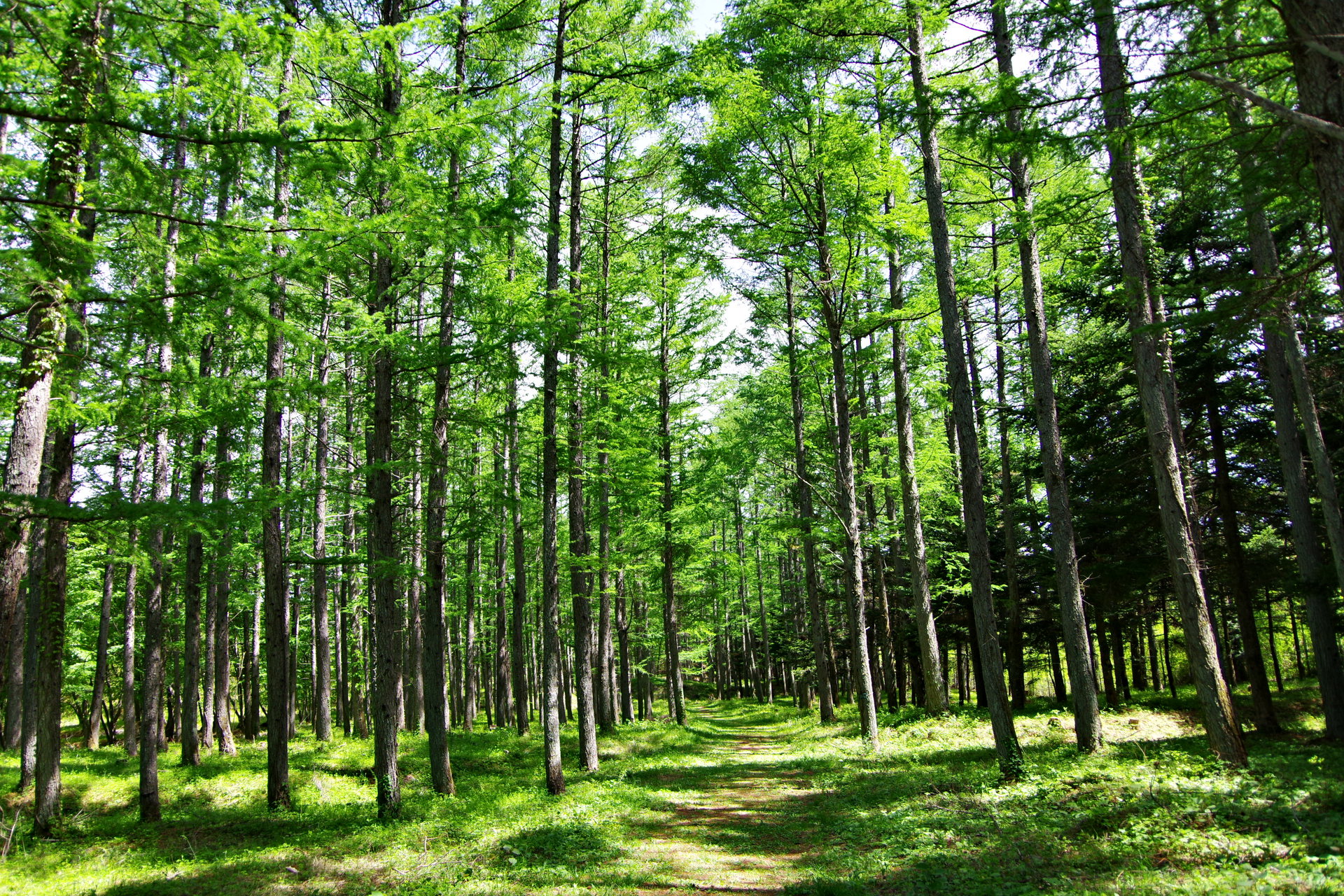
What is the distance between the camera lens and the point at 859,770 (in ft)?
39.1

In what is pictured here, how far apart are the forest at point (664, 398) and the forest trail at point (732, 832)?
0.31 feet

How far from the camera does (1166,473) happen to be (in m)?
8.91

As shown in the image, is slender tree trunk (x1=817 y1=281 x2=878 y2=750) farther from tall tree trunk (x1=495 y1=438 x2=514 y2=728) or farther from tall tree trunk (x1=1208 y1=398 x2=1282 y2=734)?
tall tree trunk (x1=495 y1=438 x2=514 y2=728)

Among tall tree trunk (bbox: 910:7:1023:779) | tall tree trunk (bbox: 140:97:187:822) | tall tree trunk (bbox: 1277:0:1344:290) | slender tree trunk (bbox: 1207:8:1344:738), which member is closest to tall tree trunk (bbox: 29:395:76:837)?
tall tree trunk (bbox: 140:97:187:822)

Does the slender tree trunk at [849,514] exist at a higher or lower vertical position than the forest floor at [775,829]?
higher

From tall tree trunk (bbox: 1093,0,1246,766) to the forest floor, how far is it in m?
0.54

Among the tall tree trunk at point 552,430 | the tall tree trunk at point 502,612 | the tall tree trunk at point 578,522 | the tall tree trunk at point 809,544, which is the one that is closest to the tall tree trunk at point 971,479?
the tall tree trunk at point 552,430

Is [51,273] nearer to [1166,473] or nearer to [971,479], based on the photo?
[971,479]

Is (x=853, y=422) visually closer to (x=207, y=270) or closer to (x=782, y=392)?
(x=782, y=392)

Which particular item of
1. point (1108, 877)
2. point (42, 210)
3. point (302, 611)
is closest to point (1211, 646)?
point (1108, 877)

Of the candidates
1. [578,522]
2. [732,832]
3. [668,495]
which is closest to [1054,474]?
[732,832]

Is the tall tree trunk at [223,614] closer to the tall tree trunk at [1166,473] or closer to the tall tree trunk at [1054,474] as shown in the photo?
the tall tree trunk at [1054,474]

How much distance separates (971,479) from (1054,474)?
2.10 meters

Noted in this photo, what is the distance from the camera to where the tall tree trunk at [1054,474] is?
10352mm
